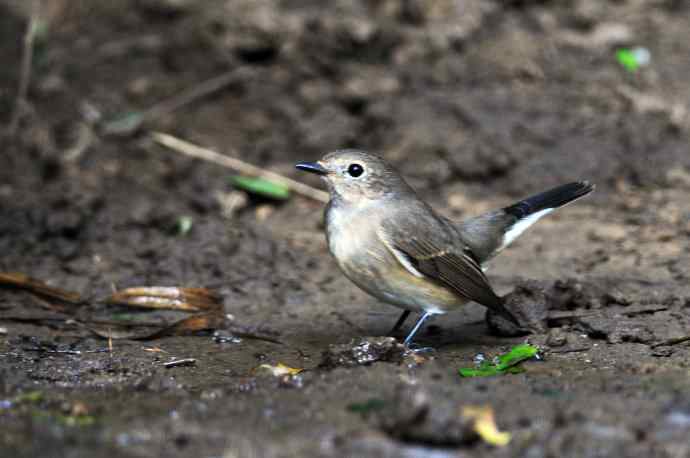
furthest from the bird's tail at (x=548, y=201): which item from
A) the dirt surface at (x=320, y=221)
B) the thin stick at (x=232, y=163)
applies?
the thin stick at (x=232, y=163)

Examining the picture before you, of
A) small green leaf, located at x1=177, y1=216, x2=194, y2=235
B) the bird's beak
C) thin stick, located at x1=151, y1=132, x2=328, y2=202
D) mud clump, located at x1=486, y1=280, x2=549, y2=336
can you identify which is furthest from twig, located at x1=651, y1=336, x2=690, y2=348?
small green leaf, located at x1=177, y1=216, x2=194, y2=235

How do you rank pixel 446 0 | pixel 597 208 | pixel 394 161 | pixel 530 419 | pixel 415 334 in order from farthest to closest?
pixel 446 0 < pixel 394 161 < pixel 597 208 < pixel 415 334 < pixel 530 419

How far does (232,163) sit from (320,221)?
1.23 meters

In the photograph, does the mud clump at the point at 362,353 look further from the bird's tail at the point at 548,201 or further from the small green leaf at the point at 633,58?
the small green leaf at the point at 633,58

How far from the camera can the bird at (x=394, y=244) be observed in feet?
20.3

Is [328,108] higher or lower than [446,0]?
lower

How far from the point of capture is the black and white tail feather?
703cm

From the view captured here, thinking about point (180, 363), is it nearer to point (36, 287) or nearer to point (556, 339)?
point (36, 287)

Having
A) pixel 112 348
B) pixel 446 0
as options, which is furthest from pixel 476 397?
pixel 446 0

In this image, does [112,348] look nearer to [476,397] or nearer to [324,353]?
[324,353]

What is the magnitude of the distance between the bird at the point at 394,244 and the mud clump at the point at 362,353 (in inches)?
25.9

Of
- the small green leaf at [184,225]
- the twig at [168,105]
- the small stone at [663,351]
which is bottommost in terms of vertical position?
the small stone at [663,351]

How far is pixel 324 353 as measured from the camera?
5590 mm

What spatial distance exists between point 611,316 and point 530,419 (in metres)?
2.36
